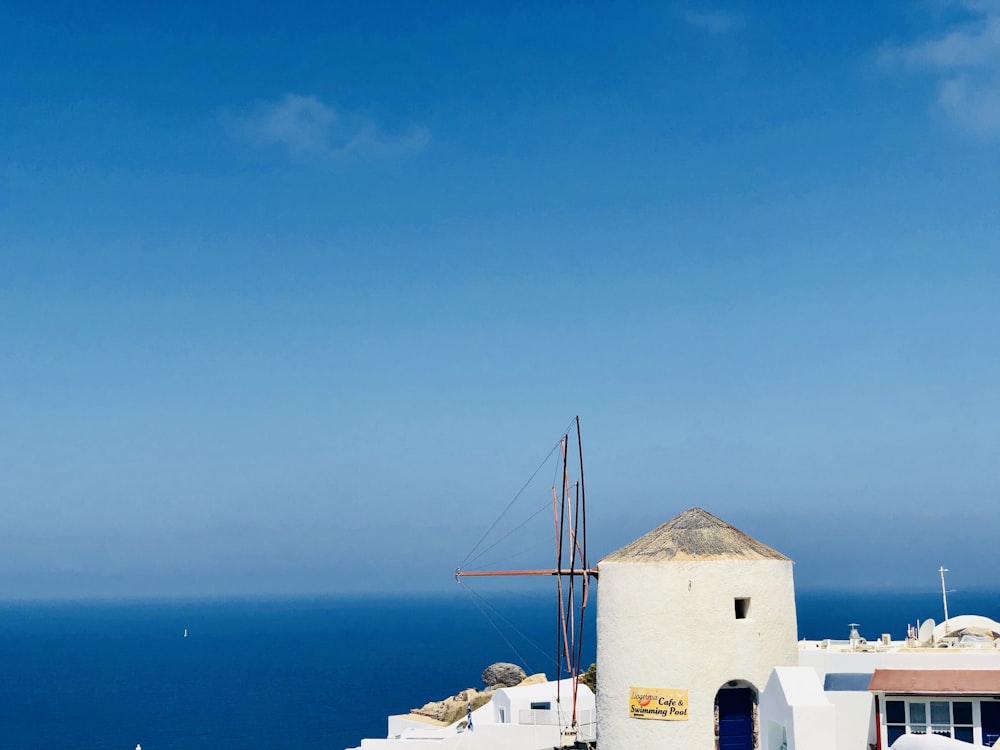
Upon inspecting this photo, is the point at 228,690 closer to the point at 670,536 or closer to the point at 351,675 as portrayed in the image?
the point at 351,675

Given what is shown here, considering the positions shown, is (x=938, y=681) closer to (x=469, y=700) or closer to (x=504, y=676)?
(x=469, y=700)

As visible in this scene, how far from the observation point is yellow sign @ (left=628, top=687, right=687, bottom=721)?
Result: 28.3m

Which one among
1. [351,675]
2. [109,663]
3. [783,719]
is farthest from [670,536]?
[109,663]

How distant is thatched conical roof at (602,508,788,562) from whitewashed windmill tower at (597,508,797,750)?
0.05 meters

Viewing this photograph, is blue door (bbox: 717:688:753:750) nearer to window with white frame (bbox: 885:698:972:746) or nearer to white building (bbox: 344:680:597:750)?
window with white frame (bbox: 885:698:972:746)

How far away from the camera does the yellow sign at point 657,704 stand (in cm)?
2833

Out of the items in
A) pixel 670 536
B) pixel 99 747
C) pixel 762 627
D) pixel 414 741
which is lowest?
pixel 99 747

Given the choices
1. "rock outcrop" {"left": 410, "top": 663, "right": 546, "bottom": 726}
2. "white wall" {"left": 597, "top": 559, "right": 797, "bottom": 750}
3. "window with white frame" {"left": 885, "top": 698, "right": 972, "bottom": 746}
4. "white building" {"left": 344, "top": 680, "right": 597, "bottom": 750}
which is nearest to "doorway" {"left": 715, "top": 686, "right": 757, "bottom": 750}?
"white wall" {"left": 597, "top": 559, "right": 797, "bottom": 750}

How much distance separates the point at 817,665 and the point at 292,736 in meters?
81.7

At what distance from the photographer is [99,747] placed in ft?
330

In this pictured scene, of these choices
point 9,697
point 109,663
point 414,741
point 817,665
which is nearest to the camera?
point 817,665

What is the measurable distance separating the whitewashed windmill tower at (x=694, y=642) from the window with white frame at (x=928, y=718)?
9.97 ft

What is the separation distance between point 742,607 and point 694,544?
2010mm

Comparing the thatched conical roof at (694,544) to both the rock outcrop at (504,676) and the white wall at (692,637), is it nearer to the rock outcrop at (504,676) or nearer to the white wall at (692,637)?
the white wall at (692,637)
